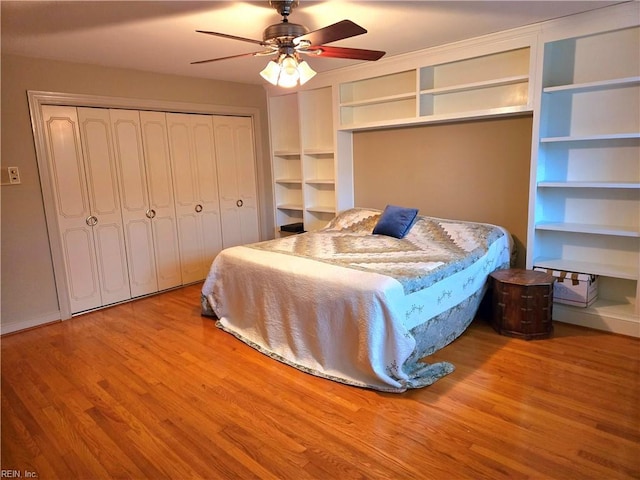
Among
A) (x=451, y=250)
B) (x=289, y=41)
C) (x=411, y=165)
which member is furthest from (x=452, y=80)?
(x=289, y=41)

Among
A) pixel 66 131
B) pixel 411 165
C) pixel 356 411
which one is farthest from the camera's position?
pixel 411 165

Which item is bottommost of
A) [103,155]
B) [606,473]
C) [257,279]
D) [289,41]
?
[606,473]

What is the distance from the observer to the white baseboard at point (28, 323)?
11.1ft

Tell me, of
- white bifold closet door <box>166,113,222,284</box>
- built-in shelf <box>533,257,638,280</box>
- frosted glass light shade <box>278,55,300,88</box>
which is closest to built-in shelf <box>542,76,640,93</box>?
built-in shelf <box>533,257,638,280</box>

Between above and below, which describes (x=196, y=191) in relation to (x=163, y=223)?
above

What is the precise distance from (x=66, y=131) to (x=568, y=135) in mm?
4120

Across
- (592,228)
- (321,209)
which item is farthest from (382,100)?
(592,228)

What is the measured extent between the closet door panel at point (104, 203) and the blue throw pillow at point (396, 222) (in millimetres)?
2489

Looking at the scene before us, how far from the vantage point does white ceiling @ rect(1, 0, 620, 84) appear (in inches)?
94.6

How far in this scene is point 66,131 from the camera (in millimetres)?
3592

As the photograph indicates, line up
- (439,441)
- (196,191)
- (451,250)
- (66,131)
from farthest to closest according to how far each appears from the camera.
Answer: (196,191), (66,131), (451,250), (439,441)

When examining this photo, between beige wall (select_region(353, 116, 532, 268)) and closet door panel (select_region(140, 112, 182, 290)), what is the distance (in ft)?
6.61

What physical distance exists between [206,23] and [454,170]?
7.98 feet

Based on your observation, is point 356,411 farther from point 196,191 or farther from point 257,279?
point 196,191
